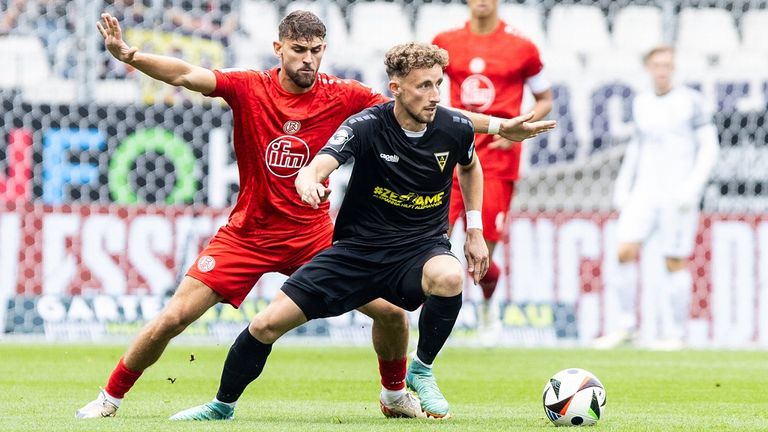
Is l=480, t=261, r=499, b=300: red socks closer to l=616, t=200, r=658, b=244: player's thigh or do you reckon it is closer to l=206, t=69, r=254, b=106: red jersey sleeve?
l=616, t=200, r=658, b=244: player's thigh

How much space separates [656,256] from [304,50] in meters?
7.00

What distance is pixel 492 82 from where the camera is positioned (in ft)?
33.5

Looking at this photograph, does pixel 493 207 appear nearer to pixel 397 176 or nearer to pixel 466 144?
pixel 466 144

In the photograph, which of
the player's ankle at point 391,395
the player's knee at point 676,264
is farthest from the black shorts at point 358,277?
the player's knee at point 676,264

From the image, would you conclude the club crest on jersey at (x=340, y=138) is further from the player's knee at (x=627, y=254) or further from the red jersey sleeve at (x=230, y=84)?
the player's knee at (x=627, y=254)

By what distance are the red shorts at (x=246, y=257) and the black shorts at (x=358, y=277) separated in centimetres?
49

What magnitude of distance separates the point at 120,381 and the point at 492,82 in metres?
4.73

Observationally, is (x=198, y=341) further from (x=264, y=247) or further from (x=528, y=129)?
(x=528, y=129)

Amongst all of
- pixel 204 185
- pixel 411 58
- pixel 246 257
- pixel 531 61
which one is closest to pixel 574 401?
pixel 411 58

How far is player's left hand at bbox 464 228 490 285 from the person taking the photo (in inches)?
249

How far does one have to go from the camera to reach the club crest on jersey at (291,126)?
672cm

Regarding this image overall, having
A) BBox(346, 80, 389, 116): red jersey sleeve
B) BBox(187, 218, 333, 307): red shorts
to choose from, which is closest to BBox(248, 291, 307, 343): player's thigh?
BBox(187, 218, 333, 307): red shorts

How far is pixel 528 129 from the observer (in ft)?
20.8

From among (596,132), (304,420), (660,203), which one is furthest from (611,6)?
(304,420)
